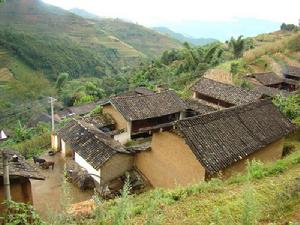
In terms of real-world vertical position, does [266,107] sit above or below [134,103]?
above

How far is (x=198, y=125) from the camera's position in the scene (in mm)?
14516

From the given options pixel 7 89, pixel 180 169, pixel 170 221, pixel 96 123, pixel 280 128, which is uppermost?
pixel 170 221

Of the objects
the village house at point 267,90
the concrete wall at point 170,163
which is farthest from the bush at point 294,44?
the concrete wall at point 170,163

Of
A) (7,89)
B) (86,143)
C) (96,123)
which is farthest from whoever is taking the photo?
(7,89)

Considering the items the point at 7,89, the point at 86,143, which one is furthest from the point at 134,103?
the point at 7,89

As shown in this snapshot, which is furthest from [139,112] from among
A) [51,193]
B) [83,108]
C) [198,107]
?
[83,108]

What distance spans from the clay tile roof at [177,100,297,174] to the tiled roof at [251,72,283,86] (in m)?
18.4

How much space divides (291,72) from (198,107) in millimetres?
17185

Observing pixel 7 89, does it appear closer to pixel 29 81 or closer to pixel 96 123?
pixel 29 81

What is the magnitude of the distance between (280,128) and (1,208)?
13.5m

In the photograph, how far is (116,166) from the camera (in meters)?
18.2

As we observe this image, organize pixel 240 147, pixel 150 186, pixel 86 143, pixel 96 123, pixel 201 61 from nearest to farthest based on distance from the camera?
pixel 240 147
pixel 150 186
pixel 86 143
pixel 96 123
pixel 201 61

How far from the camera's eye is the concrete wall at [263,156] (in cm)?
1415

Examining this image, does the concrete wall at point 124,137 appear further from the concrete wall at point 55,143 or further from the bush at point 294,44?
the bush at point 294,44
